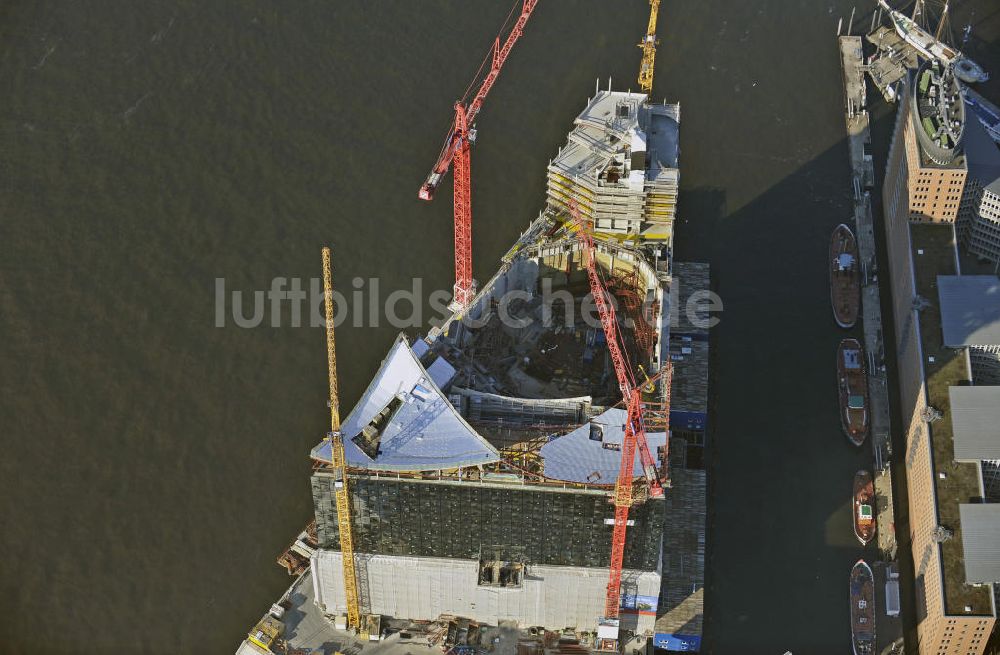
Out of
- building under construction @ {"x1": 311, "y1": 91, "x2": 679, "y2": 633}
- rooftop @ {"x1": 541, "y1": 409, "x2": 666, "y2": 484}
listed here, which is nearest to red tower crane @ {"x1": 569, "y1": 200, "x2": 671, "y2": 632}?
building under construction @ {"x1": 311, "y1": 91, "x2": 679, "y2": 633}

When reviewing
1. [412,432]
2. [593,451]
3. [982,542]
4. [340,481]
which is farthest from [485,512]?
[982,542]

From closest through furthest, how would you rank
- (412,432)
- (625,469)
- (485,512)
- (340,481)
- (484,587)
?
(625,469) → (340,481) → (485,512) → (412,432) → (484,587)

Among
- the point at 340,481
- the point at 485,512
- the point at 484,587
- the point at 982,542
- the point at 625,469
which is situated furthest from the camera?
the point at 484,587

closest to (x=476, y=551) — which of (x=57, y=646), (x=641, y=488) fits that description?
(x=641, y=488)

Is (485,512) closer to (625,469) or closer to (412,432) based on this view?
Result: (412,432)

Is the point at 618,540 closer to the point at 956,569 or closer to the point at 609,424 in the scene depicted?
the point at 609,424

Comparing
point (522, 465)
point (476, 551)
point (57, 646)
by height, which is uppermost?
point (522, 465)
